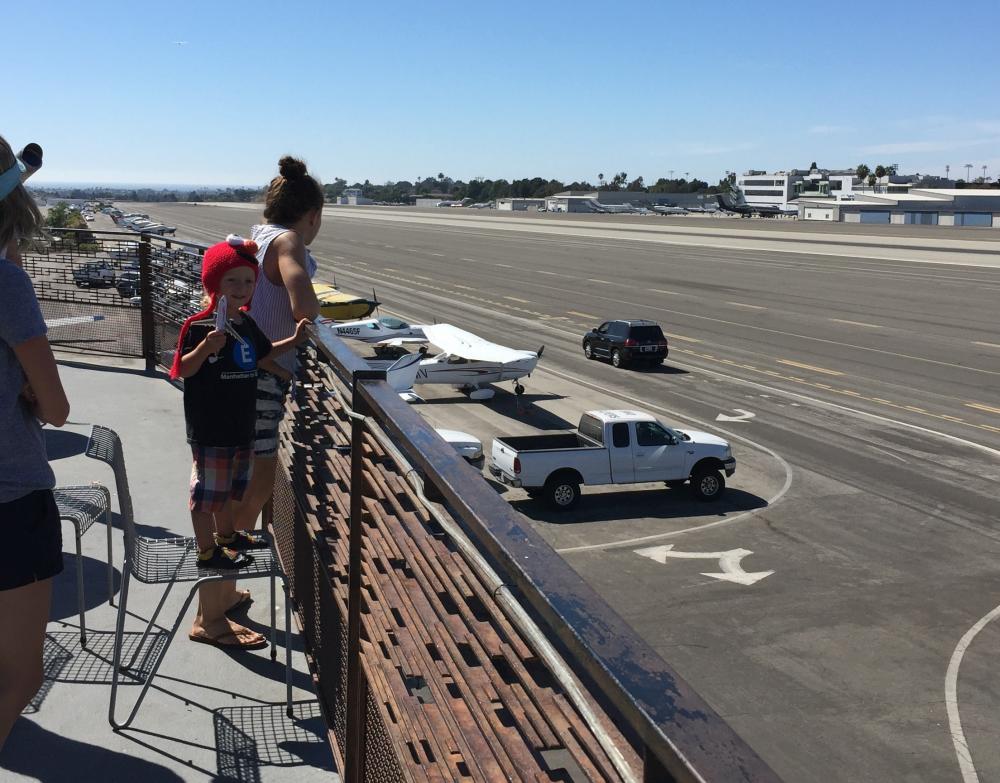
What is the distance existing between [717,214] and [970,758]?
189 m

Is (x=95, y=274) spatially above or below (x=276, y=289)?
below

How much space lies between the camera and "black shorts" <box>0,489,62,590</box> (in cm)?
339

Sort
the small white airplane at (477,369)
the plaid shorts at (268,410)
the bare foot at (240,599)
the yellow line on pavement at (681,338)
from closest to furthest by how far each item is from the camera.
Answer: the plaid shorts at (268,410), the bare foot at (240,599), the small white airplane at (477,369), the yellow line on pavement at (681,338)

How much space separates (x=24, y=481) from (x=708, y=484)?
19775 mm

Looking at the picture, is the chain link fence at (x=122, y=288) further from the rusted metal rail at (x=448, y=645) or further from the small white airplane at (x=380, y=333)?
the small white airplane at (x=380, y=333)

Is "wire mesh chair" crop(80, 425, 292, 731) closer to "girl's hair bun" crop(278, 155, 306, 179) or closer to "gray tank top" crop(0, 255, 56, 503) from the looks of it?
"gray tank top" crop(0, 255, 56, 503)

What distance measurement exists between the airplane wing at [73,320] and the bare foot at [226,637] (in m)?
11.2

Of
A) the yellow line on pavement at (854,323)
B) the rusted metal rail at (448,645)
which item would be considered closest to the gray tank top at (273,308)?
the rusted metal rail at (448,645)

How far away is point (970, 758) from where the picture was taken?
1171 centimetres

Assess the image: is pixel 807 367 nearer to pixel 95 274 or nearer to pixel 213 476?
pixel 95 274

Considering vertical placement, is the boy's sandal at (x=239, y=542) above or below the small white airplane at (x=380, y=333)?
above

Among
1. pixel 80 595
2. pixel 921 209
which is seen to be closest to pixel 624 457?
pixel 80 595

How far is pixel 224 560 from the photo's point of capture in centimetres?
496

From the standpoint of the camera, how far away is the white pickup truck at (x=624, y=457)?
2161 cm
